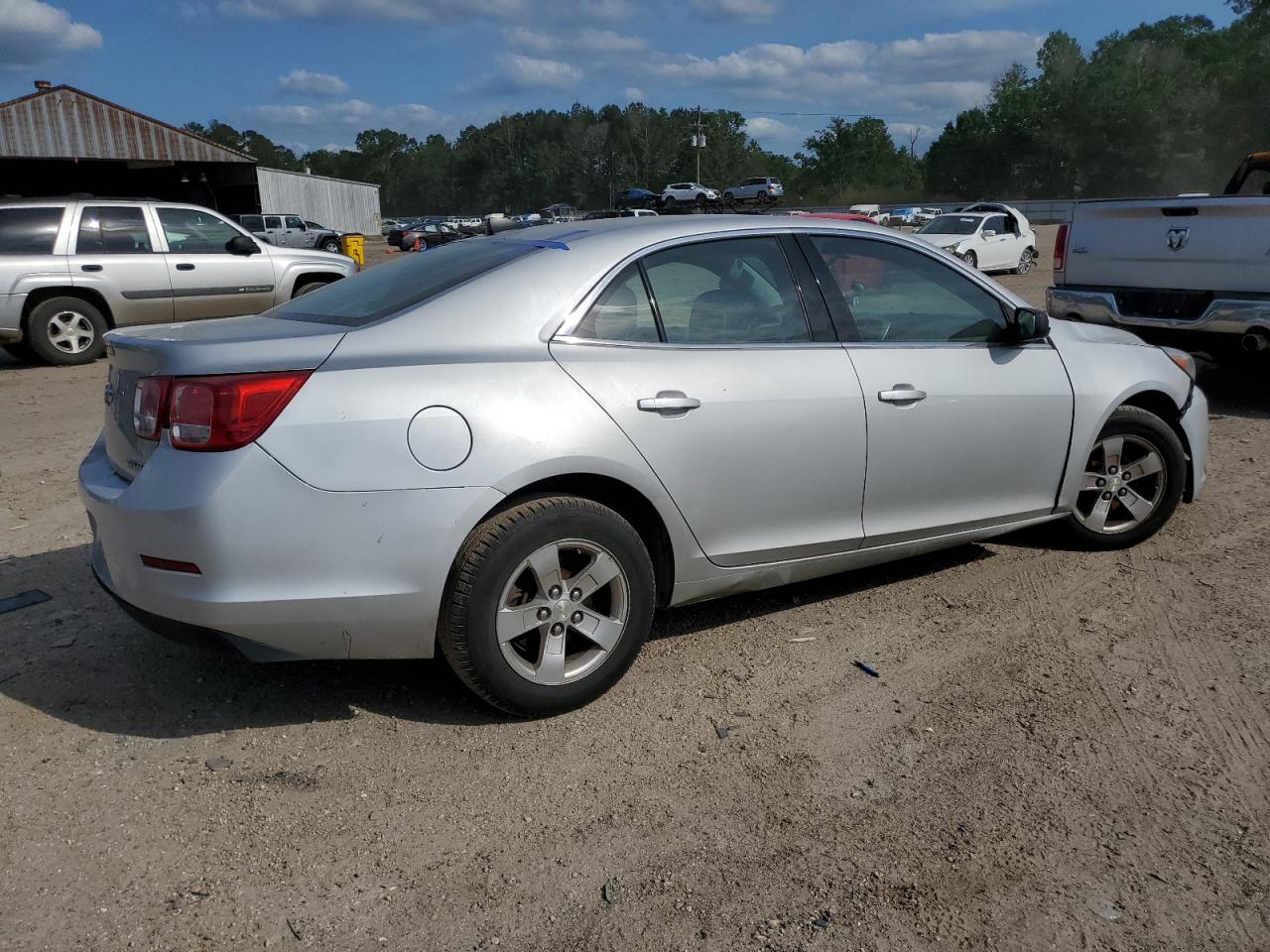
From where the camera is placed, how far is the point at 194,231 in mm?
11922

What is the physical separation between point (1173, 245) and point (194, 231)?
1017 centimetres

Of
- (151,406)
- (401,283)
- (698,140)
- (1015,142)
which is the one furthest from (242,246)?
(1015,142)

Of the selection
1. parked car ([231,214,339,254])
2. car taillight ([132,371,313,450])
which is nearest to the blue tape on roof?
car taillight ([132,371,313,450])

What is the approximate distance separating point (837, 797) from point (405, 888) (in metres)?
1.21

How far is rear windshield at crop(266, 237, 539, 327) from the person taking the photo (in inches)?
134

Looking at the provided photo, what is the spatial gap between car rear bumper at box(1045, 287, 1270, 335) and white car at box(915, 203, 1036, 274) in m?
14.9

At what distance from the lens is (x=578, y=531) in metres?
3.20

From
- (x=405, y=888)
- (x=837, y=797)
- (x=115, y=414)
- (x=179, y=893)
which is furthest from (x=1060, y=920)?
(x=115, y=414)

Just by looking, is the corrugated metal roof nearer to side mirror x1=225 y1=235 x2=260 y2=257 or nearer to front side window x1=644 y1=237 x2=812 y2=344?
side mirror x1=225 y1=235 x2=260 y2=257

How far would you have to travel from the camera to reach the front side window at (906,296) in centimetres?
399

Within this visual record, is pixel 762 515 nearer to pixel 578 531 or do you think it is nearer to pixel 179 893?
pixel 578 531

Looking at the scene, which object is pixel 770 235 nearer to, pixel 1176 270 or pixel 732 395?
pixel 732 395

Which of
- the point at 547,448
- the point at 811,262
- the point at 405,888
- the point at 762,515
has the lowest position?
the point at 405,888

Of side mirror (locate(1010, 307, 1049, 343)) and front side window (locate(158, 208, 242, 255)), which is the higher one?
front side window (locate(158, 208, 242, 255))
